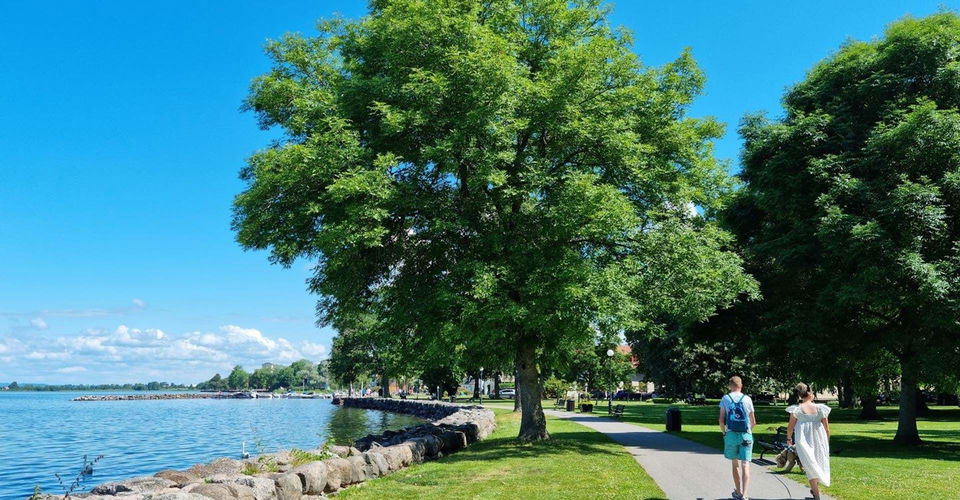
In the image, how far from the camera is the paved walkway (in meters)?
12.2

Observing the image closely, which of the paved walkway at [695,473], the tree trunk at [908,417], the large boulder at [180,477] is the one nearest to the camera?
the paved walkway at [695,473]

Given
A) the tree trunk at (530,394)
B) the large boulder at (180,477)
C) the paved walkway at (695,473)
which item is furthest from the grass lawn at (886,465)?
the large boulder at (180,477)

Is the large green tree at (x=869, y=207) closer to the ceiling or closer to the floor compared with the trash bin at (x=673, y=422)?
closer to the ceiling

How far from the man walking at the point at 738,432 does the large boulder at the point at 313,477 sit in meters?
7.22

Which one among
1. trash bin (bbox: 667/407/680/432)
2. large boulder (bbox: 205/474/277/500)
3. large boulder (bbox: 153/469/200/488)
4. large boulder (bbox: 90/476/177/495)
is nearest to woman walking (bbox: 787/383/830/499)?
large boulder (bbox: 205/474/277/500)

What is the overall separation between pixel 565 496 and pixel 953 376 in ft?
50.9

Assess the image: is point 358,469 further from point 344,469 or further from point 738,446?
point 738,446

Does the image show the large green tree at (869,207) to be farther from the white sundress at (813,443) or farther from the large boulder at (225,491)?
the large boulder at (225,491)

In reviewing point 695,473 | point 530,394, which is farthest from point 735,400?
point 530,394

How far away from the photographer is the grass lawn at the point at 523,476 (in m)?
12.1

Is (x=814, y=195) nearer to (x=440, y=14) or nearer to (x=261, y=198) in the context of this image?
(x=440, y=14)

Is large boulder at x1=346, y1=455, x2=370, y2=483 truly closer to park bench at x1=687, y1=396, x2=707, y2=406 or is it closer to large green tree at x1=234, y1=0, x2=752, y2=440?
large green tree at x1=234, y1=0, x2=752, y2=440

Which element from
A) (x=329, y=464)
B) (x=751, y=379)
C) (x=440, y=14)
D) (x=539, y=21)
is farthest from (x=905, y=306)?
(x=751, y=379)

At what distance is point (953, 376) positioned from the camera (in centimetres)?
2027
